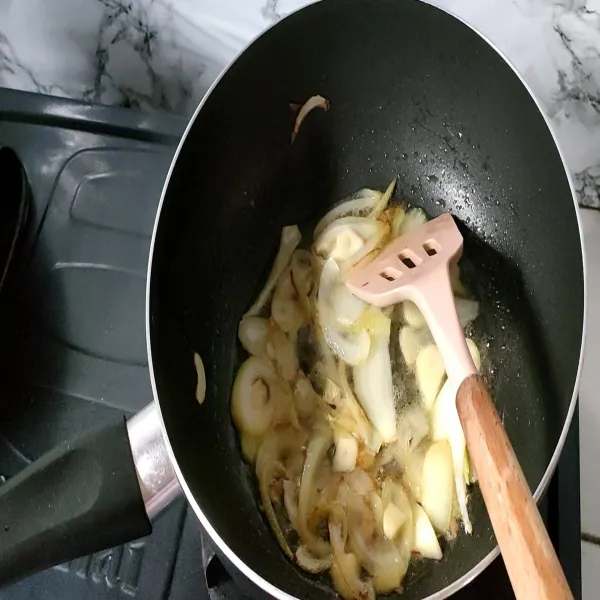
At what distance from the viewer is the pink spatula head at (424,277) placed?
637mm

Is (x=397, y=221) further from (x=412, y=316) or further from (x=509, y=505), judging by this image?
(x=509, y=505)

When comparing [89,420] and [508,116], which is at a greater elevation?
[508,116]

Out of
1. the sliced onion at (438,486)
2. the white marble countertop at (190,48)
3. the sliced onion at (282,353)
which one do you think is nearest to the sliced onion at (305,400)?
the sliced onion at (282,353)

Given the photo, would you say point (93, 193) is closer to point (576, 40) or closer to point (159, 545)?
point (159, 545)

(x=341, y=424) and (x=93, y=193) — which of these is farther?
(x=93, y=193)

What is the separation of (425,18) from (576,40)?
0.14 m

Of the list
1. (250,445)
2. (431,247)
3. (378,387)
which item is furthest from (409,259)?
(250,445)

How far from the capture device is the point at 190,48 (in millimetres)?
819

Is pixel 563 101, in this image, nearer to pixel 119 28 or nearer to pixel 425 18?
pixel 425 18

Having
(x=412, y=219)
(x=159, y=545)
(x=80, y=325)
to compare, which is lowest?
(x=159, y=545)

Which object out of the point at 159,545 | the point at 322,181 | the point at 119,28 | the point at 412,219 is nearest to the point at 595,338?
the point at 412,219

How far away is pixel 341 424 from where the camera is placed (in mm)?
711

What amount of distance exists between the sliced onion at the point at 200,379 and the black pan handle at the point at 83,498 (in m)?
0.12

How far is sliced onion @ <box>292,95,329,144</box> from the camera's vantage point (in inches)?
29.2
